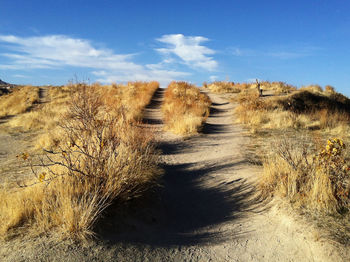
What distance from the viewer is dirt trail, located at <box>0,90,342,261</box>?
299 centimetres

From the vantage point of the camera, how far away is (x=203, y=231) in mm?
3932

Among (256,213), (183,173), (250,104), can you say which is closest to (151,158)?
(183,173)

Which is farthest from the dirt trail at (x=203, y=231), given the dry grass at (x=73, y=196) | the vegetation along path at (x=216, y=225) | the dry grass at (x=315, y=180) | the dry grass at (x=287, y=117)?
the dry grass at (x=287, y=117)

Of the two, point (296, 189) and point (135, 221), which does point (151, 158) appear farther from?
point (296, 189)

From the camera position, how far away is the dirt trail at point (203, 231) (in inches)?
118

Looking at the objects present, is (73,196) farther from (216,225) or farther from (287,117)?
(287,117)

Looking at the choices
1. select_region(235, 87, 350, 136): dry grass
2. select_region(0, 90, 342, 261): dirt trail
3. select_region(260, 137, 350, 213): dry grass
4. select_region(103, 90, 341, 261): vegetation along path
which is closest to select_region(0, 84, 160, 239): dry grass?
select_region(0, 90, 342, 261): dirt trail

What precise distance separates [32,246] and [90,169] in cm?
129

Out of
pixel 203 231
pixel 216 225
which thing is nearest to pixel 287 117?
pixel 216 225

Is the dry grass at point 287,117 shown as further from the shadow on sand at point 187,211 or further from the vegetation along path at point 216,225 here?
the shadow on sand at point 187,211

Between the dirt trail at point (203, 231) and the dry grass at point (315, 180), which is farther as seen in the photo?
the dry grass at point (315, 180)

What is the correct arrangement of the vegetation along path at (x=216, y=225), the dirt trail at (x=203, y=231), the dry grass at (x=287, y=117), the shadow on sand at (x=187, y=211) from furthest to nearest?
the dry grass at (x=287, y=117), the shadow on sand at (x=187, y=211), the vegetation along path at (x=216, y=225), the dirt trail at (x=203, y=231)

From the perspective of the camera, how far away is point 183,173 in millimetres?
6379

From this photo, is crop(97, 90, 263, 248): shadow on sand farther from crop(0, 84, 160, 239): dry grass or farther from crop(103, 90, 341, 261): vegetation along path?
crop(0, 84, 160, 239): dry grass
